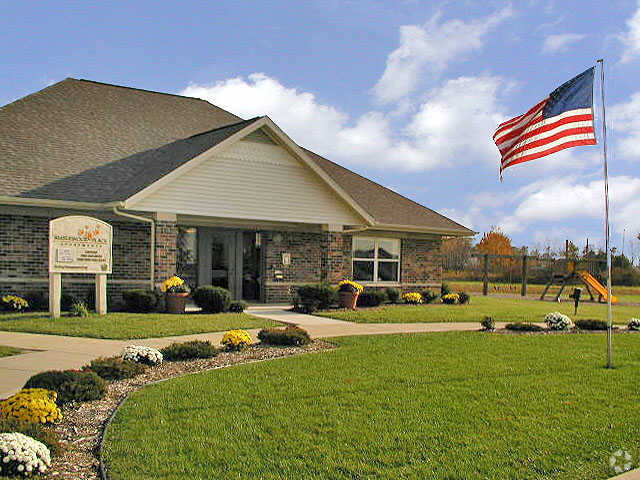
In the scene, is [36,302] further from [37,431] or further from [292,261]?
[37,431]

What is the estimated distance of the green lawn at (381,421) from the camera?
4.90 metres

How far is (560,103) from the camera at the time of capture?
1038cm

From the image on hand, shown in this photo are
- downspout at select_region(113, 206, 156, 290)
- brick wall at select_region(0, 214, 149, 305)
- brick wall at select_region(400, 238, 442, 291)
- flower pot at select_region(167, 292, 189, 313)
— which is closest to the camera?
flower pot at select_region(167, 292, 189, 313)

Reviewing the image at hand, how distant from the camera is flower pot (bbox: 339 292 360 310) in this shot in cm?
1795

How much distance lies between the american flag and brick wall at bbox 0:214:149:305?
1102 centimetres

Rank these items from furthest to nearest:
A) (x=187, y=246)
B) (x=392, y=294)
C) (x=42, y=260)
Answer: (x=392, y=294) < (x=187, y=246) < (x=42, y=260)

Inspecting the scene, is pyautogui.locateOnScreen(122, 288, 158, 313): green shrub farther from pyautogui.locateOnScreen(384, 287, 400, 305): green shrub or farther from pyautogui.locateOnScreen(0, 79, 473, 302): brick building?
pyautogui.locateOnScreen(384, 287, 400, 305): green shrub

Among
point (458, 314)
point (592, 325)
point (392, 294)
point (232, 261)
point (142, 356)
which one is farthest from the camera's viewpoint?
point (392, 294)

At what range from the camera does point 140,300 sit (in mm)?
15820

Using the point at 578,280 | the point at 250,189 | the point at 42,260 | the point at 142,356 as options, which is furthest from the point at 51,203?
the point at 578,280

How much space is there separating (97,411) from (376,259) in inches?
642

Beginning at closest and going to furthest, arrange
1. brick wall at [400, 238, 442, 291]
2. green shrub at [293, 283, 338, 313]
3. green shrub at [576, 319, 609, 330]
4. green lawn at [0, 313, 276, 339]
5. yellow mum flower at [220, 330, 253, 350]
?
yellow mum flower at [220, 330, 253, 350], green lawn at [0, 313, 276, 339], green shrub at [576, 319, 609, 330], green shrub at [293, 283, 338, 313], brick wall at [400, 238, 442, 291]

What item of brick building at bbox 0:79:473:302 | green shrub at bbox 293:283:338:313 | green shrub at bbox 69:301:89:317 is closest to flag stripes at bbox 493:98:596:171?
green shrub at bbox 293:283:338:313

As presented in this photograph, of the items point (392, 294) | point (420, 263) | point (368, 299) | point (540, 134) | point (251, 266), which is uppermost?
point (540, 134)
